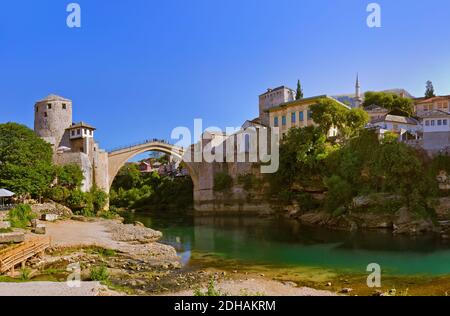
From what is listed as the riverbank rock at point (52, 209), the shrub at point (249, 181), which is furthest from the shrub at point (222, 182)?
the riverbank rock at point (52, 209)

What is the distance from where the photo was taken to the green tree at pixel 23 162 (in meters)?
32.2

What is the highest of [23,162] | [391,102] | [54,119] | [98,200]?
[391,102]

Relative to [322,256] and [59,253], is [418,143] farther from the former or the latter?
[59,253]

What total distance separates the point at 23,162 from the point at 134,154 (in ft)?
60.3

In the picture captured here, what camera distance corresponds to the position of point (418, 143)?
34188 millimetres

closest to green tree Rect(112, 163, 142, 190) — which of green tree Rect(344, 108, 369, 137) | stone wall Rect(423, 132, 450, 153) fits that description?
green tree Rect(344, 108, 369, 137)

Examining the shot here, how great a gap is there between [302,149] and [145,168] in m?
46.6

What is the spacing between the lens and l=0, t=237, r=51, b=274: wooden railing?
15.1m

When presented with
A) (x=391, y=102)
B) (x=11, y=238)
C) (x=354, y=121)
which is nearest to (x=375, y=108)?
(x=391, y=102)

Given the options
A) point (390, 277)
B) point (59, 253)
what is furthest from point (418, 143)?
point (59, 253)

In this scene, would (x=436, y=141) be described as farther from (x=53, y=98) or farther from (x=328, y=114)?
(x=53, y=98)

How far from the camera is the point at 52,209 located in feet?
107

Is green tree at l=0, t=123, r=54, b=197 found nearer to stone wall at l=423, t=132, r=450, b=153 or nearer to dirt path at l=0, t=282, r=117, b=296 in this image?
dirt path at l=0, t=282, r=117, b=296

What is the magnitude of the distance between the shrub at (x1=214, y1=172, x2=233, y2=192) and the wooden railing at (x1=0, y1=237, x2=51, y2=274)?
112ft
